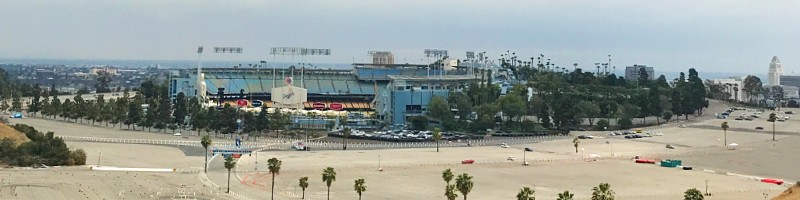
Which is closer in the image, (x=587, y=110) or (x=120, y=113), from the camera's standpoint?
(x=120, y=113)

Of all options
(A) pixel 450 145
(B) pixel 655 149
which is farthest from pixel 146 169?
(B) pixel 655 149

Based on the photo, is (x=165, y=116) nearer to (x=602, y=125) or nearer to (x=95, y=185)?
(x=95, y=185)

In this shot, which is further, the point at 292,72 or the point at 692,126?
the point at 292,72

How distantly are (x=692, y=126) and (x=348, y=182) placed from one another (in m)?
74.7

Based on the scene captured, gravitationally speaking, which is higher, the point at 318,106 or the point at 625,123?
the point at 318,106

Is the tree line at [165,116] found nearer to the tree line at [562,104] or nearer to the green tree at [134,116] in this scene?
the green tree at [134,116]

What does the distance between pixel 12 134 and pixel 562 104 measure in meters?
68.2

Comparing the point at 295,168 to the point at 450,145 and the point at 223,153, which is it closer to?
the point at 223,153

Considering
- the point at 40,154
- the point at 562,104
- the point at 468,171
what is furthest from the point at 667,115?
the point at 40,154

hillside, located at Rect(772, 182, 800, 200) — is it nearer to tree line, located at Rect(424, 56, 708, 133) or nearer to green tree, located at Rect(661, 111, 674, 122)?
tree line, located at Rect(424, 56, 708, 133)

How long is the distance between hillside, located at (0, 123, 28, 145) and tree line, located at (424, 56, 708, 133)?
50353 mm

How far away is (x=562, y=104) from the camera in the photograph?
113 m

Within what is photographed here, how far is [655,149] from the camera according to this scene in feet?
307

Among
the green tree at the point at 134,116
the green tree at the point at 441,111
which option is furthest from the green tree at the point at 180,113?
the green tree at the point at 441,111
